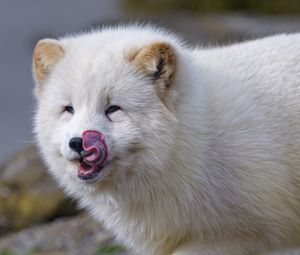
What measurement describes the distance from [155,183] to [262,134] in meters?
0.68

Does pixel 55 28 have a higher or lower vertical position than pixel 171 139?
higher

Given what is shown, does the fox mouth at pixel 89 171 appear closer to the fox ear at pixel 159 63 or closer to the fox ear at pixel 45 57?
the fox ear at pixel 159 63

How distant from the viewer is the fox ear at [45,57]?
5.60m

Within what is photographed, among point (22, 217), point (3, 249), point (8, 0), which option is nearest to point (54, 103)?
point (3, 249)

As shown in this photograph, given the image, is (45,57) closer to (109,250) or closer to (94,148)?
(94,148)

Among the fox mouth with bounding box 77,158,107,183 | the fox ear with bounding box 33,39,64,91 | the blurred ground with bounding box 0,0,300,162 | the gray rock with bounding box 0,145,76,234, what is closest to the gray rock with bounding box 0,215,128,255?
the gray rock with bounding box 0,145,76,234

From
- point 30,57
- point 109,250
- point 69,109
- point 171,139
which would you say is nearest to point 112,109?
point 69,109

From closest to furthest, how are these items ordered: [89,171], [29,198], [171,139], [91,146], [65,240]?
[91,146] → [89,171] → [171,139] → [65,240] → [29,198]

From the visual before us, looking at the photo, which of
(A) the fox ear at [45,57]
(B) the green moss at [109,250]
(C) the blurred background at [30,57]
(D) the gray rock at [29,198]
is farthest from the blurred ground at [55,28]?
(A) the fox ear at [45,57]

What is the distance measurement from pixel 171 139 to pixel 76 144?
55 centimetres

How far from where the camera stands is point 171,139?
17.4 feet

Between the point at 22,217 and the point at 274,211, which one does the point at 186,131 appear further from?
the point at 22,217

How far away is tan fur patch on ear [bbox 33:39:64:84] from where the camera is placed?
5.60 m

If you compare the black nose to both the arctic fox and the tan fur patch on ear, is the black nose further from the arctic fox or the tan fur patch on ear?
the tan fur patch on ear
